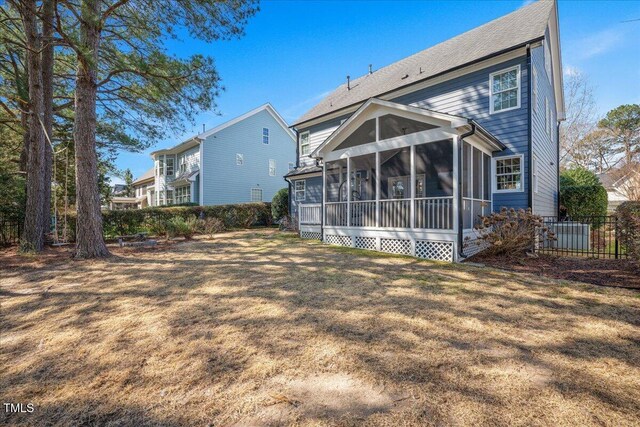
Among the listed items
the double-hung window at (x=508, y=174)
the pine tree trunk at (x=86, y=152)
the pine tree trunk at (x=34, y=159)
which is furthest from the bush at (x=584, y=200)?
the pine tree trunk at (x=34, y=159)

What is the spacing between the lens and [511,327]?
3.29 metres

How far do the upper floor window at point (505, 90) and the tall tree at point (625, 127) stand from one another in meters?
27.5

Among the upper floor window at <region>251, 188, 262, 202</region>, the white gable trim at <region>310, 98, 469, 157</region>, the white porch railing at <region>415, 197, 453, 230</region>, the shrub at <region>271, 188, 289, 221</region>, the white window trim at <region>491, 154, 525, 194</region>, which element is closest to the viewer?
the white gable trim at <region>310, 98, 469, 157</region>

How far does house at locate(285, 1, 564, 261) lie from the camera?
Answer: 7.84 meters

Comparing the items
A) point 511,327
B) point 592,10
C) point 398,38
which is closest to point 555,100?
point 592,10

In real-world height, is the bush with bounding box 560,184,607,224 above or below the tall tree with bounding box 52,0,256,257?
below

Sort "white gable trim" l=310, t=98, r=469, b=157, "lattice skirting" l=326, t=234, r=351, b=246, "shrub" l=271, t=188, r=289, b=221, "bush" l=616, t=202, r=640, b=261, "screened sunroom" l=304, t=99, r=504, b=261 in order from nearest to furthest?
1. "bush" l=616, t=202, r=640, b=261
2. "white gable trim" l=310, t=98, r=469, b=157
3. "screened sunroom" l=304, t=99, r=504, b=261
4. "lattice skirting" l=326, t=234, r=351, b=246
5. "shrub" l=271, t=188, r=289, b=221

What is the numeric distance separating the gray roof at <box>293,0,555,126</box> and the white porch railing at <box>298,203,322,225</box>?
5688mm

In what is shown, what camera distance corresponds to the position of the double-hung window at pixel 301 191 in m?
15.8

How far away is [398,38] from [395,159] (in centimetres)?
807

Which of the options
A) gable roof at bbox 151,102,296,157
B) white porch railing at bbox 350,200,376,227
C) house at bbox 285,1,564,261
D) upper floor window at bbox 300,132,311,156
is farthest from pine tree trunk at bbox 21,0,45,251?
gable roof at bbox 151,102,296,157

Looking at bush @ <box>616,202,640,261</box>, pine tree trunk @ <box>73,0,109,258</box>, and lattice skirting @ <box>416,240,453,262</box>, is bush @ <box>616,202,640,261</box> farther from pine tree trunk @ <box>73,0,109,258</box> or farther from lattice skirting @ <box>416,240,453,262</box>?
pine tree trunk @ <box>73,0,109,258</box>

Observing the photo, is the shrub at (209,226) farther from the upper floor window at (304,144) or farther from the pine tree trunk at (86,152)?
the upper floor window at (304,144)

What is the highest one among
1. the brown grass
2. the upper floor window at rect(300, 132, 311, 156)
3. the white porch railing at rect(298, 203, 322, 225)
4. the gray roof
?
the gray roof
